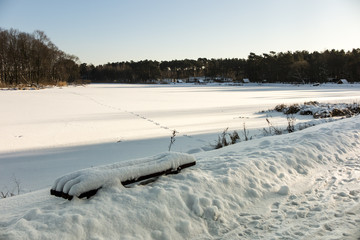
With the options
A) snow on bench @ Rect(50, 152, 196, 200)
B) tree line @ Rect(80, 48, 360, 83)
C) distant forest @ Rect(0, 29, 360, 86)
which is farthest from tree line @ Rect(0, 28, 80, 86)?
snow on bench @ Rect(50, 152, 196, 200)

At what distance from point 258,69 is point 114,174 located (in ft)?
265

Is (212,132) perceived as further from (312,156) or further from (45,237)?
(45,237)

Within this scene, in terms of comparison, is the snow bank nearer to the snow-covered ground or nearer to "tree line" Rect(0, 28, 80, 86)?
the snow-covered ground

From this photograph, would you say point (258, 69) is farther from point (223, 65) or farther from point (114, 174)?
point (114, 174)

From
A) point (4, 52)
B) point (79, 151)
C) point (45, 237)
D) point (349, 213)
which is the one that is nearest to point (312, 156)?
point (349, 213)

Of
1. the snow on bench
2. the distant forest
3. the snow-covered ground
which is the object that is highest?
the distant forest

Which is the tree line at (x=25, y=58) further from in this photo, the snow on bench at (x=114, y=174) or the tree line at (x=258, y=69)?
the snow on bench at (x=114, y=174)

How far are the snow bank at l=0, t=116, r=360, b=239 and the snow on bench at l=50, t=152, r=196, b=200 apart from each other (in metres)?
0.09

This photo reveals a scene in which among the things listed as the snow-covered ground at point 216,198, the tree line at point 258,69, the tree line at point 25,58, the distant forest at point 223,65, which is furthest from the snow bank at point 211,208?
the tree line at point 258,69

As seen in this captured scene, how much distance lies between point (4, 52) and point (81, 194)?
6030cm

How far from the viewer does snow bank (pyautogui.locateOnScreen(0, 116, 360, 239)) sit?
2510 mm

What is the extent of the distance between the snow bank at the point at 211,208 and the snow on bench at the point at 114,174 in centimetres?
9

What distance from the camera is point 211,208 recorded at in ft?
9.95

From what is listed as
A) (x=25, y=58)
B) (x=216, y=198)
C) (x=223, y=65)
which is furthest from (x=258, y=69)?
(x=216, y=198)
